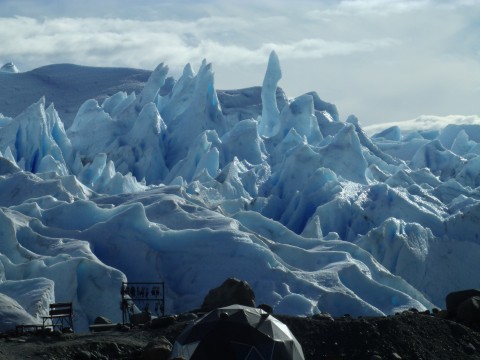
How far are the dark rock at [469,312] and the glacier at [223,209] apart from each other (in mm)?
4880

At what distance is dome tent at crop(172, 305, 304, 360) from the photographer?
14.7m

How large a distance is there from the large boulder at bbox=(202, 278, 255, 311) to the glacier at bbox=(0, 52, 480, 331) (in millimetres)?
3840

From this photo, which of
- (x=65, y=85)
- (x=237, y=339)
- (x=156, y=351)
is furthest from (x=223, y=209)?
(x=65, y=85)

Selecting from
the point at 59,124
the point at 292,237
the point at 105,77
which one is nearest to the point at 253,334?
the point at 292,237

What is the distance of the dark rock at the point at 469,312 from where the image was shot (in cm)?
2234

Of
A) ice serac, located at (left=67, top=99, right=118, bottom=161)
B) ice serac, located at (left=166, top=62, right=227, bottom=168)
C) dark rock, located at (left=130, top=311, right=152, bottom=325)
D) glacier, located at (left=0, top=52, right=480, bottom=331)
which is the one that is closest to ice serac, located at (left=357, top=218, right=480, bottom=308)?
glacier, located at (left=0, top=52, right=480, bottom=331)

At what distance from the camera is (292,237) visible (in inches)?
1309

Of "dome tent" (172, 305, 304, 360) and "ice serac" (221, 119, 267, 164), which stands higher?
"dome tent" (172, 305, 304, 360)

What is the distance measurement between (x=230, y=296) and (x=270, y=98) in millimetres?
34291

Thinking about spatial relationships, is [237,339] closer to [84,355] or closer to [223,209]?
[84,355]

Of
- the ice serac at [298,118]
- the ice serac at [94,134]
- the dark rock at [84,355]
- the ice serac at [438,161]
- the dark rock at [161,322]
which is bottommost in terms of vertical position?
the ice serac at [438,161]

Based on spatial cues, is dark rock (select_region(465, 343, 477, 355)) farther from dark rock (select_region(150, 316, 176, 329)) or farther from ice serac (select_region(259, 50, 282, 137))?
ice serac (select_region(259, 50, 282, 137))

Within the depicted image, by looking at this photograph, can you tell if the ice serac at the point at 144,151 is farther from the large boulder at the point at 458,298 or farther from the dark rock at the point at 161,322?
the dark rock at the point at 161,322

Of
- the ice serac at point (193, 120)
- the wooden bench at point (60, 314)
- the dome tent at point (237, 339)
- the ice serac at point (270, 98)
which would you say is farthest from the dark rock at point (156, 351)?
the ice serac at point (270, 98)
